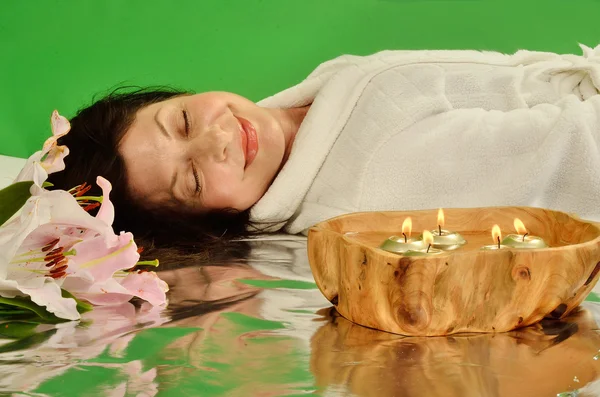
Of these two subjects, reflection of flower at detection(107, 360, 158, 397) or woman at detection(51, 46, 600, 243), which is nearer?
reflection of flower at detection(107, 360, 158, 397)

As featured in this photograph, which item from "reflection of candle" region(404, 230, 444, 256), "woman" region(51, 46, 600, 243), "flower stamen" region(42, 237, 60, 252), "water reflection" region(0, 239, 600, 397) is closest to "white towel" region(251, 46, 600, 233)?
"woman" region(51, 46, 600, 243)

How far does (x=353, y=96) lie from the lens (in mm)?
1574

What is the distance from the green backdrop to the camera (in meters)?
2.38

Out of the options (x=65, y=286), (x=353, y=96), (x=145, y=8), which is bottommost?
(x=65, y=286)

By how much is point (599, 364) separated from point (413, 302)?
17 centimetres

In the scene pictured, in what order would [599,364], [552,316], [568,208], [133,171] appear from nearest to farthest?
[599,364] < [552,316] < [568,208] < [133,171]

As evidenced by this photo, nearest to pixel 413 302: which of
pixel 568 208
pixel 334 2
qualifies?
pixel 568 208

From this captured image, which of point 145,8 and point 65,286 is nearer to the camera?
point 65,286

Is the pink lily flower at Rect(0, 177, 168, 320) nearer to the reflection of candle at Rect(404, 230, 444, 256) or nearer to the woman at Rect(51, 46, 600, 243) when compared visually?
the reflection of candle at Rect(404, 230, 444, 256)

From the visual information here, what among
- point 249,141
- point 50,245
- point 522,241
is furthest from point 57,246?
point 249,141

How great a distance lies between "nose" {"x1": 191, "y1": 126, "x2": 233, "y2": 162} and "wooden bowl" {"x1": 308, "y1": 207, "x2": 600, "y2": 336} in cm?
61

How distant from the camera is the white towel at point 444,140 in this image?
134 cm

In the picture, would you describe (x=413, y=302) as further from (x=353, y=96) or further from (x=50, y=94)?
(x=50, y=94)

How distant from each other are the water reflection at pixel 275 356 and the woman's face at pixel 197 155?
0.51m
